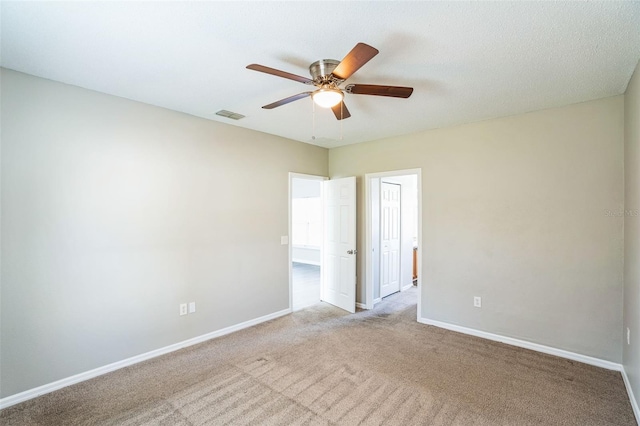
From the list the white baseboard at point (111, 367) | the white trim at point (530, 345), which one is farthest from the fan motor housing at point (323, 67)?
the white trim at point (530, 345)

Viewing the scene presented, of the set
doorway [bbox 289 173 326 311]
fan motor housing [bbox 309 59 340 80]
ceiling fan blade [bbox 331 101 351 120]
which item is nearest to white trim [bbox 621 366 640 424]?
ceiling fan blade [bbox 331 101 351 120]

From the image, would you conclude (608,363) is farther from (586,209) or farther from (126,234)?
(126,234)

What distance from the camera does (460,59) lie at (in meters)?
2.18

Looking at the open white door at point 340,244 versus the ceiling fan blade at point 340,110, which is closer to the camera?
the ceiling fan blade at point 340,110

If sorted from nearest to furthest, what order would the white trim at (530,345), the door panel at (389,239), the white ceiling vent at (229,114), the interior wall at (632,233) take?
the interior wall at (632,233), the white trim at (530,345), the white ceiling vent at (229,114), the door panel at (389,239)

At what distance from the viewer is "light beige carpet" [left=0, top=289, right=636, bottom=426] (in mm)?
2205

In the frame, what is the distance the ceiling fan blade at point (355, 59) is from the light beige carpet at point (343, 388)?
93.4 inches

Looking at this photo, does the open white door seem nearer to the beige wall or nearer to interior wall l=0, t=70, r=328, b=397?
interior wall l=0, t=70, r=328, b=397

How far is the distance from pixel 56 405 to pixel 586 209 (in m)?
4.94

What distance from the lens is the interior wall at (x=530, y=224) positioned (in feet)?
9.48

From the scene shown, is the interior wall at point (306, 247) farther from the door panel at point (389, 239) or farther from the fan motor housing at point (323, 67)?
the fan motor housing at point (323, 67)

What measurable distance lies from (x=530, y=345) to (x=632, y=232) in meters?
1.53

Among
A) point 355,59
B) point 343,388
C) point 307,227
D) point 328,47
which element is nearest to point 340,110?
point 328,47

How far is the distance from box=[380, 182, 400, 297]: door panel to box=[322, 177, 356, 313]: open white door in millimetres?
710
